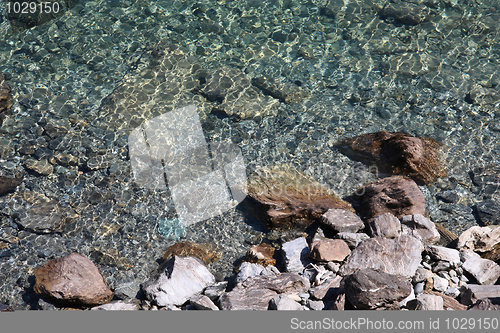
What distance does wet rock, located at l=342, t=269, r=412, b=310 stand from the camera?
→ 15.8ft

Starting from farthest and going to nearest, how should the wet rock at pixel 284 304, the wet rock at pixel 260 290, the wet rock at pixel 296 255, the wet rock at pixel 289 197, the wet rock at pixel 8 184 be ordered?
the wet rock at pixel 8 184
the wet rock at pixel 289 197
the wet rock at pixel 296 255
the wet rock at pixel 260 290
the wet rock at pixel 284 304

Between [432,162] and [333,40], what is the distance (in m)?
4.04

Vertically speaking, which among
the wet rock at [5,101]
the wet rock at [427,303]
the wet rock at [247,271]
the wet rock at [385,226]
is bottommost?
the wet rock at [247,271]

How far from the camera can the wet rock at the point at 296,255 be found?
5.99 m

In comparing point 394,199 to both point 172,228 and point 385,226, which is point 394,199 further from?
point 172,228

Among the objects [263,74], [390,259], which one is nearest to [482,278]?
[390,259]

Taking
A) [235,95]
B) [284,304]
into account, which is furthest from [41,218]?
[235,95]

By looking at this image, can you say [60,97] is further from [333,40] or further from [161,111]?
[333,40]

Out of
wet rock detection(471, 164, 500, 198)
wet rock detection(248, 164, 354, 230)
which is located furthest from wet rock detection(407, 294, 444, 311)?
wet rock detection(471, 164, 500, 198)

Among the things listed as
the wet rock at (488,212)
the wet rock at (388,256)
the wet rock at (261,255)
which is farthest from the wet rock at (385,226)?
the wet rock at (488,212)

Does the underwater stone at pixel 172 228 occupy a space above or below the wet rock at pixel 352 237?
below

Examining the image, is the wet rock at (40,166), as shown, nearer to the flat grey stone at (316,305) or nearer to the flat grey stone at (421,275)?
the flat grey stone at (316,305)

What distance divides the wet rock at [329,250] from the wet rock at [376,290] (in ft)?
2.83

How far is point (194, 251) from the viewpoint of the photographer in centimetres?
645
